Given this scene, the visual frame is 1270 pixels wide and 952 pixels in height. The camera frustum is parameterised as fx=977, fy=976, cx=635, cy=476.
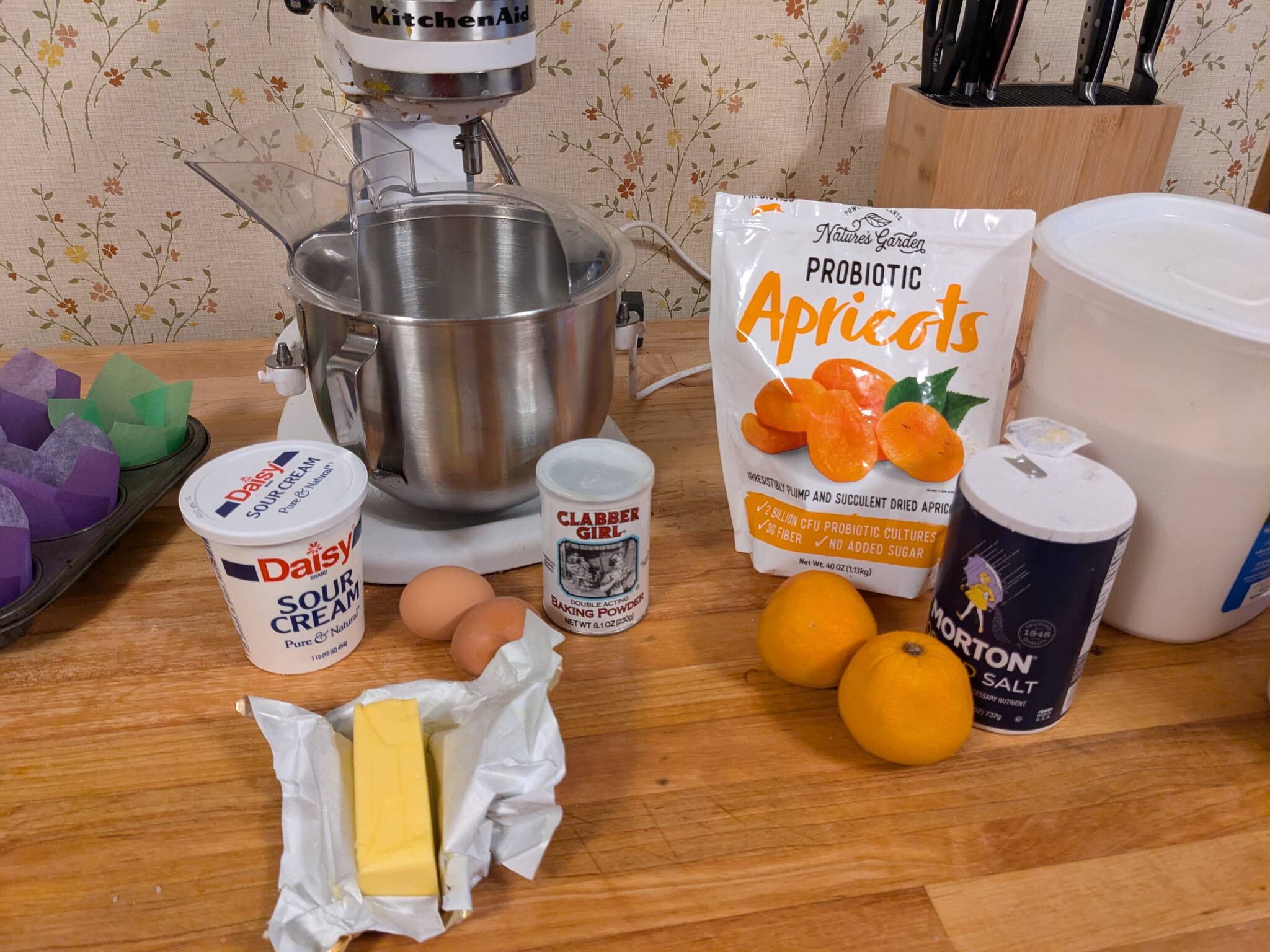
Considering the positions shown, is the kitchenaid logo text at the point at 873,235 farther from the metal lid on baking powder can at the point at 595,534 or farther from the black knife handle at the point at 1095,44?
the black knife handle at the point at 1095,44

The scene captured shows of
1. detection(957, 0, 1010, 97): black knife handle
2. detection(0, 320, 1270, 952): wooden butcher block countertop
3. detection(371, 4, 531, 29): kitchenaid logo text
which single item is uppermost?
detection(371, 4, 531, 29): kitchenaid logo text

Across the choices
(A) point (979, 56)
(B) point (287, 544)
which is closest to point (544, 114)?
(A) point (979, 56)

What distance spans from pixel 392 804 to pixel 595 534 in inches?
8.8

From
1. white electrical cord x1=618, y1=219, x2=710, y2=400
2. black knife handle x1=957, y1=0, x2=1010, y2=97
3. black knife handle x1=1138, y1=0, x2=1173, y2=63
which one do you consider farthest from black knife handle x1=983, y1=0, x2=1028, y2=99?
white electrical cord x1=618, y1=219, x2=710, y2=400

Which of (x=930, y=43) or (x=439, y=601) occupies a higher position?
(x=930, y=43)

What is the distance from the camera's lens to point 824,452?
0.72m

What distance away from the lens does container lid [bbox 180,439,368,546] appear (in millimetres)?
603

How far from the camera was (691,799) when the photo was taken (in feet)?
1.91

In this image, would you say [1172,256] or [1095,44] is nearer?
[1172,256]

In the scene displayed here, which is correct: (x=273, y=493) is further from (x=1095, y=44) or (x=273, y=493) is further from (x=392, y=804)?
(x=1095, y=44)

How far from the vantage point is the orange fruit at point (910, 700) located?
1.87 feet

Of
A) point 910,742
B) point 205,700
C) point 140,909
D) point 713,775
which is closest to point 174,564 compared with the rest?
point 205,700

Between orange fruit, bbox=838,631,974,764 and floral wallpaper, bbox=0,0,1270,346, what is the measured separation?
0.73m

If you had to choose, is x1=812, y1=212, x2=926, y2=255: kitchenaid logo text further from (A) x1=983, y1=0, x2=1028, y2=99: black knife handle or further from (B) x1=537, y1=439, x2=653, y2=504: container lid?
(A) x1=983, y1=0, x2=1028, y2=99: black knife handle
